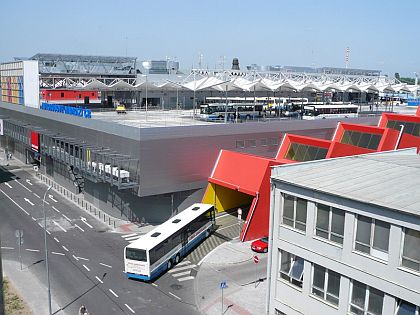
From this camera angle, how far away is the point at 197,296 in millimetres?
24531

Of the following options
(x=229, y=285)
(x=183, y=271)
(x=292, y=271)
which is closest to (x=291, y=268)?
(x=292, y=271)

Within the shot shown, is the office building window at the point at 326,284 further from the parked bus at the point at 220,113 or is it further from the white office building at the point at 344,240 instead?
the parked bus at the point at 220,113

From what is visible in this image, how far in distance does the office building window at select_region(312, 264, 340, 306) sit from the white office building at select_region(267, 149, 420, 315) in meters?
0.04

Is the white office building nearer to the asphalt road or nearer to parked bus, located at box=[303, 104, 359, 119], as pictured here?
the asphalt road

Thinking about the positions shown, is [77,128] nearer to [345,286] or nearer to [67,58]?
[67,58]

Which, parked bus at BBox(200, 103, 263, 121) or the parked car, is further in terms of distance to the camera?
parked bus at BBox(200, 103, 263, 121)

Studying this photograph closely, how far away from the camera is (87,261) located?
1132 inches

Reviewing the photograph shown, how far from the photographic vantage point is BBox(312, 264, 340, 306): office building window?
16234 mm

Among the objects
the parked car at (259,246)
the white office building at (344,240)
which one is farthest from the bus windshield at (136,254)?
the white office building at (344,240)

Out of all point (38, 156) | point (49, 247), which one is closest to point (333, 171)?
point (49, 247)

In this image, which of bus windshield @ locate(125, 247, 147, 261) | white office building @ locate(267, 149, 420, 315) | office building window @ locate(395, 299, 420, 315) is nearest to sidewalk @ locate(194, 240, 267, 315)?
bus windshield @ locate(125, 247, 147, 261)

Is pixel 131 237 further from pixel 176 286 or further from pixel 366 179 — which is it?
pixel 366 179

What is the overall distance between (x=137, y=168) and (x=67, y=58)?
41966 mm

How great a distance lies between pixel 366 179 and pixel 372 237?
12.2 ft
